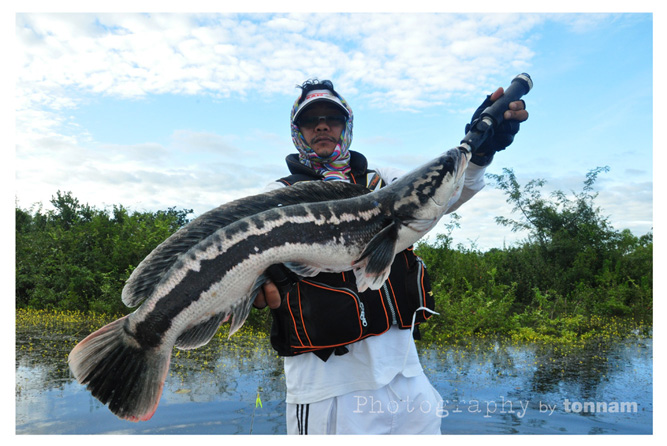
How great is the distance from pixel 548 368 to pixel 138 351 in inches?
220

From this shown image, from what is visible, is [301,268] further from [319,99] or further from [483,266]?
[483,266]

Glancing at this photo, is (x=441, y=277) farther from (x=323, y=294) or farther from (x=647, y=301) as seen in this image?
(x=323, y=294)

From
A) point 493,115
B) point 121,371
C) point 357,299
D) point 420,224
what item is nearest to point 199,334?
point 121,371

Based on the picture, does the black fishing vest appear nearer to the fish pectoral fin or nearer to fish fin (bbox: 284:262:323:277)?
fish fin (bbox: 284:262:323:277)

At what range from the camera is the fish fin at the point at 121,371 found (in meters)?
2.19

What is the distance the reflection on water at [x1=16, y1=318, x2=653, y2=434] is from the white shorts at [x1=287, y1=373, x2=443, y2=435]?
1940 millimetres

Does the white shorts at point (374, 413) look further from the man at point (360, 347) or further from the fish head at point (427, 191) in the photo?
the fish head at point (427, 191)

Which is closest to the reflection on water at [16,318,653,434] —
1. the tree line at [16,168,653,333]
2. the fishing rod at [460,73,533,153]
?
the tree line at [16,168,653,333]

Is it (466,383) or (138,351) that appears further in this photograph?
(466,383)

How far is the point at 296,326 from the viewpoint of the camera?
273 cm

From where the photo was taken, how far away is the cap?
131 inches

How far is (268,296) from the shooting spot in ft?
8.36

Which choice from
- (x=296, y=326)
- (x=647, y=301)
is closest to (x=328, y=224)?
(x=296, y=326)

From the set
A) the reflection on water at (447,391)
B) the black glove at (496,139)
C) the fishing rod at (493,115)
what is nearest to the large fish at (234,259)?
the fishing rod at (493,115)
